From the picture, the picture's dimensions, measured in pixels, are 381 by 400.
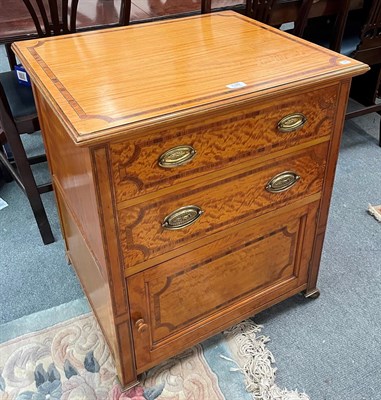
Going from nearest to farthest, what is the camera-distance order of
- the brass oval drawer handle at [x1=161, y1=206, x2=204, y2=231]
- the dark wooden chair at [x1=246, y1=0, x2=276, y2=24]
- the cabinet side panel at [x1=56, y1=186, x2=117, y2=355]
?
the brass oval drawer handle at [x1=161, y1=206, x2=204, y2=231] < the cabinet side panel at [x1=56, y1=186, x2=117, y2=355] < the dark wooden chair at [x1=246, y1=0, x2=276, y2=24]

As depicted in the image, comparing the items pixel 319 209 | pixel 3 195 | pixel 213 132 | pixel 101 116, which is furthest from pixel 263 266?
pixel 3 195

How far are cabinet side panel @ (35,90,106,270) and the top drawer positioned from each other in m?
0.08

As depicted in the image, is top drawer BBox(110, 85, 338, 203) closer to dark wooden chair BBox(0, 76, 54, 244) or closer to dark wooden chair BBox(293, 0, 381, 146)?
dark wooden chair BBox(0, 76, 54, 244)

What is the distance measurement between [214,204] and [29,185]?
2.58 feet

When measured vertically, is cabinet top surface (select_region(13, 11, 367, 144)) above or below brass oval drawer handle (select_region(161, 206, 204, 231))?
above

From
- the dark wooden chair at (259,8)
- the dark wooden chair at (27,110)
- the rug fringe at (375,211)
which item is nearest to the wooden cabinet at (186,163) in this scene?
the dark wooden chair at (27,110)

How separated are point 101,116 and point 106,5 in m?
1.05

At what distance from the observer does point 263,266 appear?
1.19 m

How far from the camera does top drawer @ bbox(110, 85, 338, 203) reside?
0.81m

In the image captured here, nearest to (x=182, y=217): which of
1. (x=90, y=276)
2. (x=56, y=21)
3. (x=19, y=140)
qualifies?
(x=90, y=276)

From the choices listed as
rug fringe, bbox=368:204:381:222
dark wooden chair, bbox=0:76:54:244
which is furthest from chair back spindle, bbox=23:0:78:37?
rug fringe, bbox=368:204:381:222

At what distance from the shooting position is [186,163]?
87cm

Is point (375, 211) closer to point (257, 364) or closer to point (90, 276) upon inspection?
point (257, 364)

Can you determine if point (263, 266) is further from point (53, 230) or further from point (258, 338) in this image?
point (53, 230)
